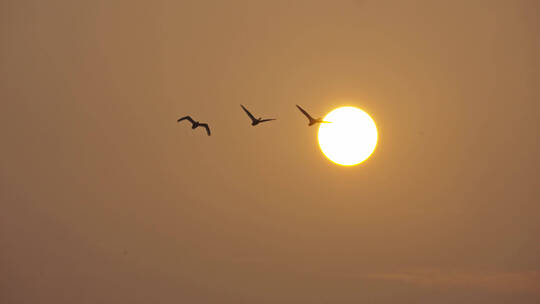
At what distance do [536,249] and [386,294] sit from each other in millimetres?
26813

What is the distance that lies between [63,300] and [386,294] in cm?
5160

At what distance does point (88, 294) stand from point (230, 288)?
936 inches

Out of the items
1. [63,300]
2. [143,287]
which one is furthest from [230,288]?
[63,300]

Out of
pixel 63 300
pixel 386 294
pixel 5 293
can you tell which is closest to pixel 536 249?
pixel 386 294

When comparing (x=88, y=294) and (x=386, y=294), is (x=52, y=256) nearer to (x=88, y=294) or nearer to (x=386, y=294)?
(x=88, y=294)

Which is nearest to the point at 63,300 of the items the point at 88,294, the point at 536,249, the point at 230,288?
the point at 88,294

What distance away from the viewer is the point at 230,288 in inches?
5527

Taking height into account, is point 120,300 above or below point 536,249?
below

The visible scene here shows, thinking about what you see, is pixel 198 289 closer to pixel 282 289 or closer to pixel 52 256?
pixel 282 289

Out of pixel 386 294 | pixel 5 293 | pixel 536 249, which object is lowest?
pixel 5 293

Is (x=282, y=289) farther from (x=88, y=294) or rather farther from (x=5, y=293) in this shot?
(x=5, y=293)

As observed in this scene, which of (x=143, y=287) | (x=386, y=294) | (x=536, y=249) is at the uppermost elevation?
(x=536, y=249)

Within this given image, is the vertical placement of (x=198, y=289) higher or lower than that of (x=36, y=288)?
higher

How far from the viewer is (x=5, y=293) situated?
142 m
